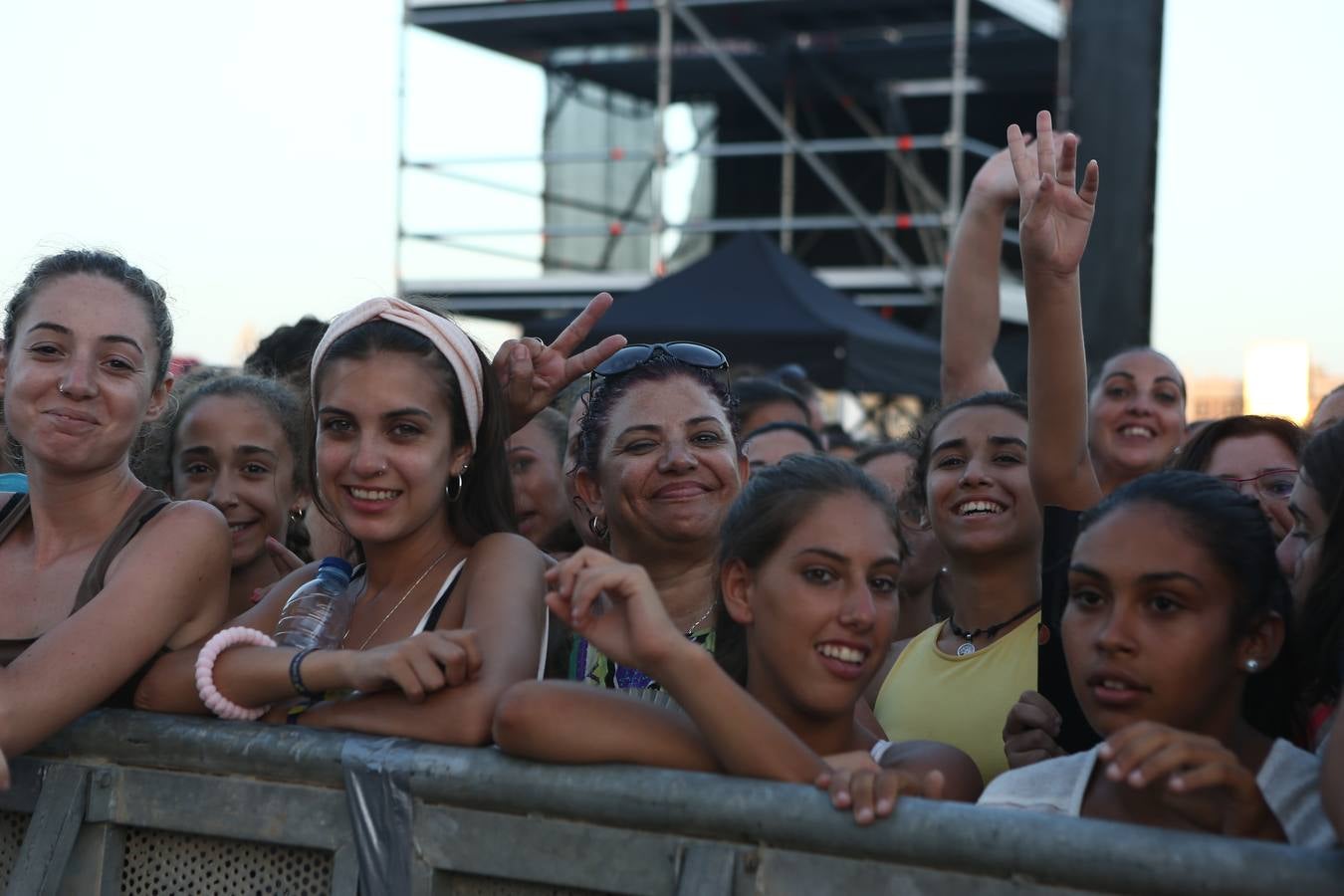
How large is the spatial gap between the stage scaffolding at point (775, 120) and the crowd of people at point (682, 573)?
8918 millimetres

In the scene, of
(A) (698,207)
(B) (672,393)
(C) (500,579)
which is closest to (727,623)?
(C) (500,579)

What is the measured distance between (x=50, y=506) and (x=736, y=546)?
135cm

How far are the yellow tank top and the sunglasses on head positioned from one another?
0.83 meters

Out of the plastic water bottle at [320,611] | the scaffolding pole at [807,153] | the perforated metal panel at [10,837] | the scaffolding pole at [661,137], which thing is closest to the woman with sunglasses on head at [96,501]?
the plastic water bottle at [320,611]

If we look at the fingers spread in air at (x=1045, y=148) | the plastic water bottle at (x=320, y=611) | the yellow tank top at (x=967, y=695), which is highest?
the fingers spread in air at (x=1045, y=148)

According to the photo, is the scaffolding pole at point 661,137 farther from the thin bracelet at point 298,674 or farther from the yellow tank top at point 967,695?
the thin bracelet at point 298,674

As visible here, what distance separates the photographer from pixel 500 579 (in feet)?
8.96

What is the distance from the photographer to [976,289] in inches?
170

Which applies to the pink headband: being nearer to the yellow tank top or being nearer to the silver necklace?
the silver necklace

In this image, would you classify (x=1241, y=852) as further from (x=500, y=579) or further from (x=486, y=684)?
(x=500, y=579)

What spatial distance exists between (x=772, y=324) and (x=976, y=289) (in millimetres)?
5328

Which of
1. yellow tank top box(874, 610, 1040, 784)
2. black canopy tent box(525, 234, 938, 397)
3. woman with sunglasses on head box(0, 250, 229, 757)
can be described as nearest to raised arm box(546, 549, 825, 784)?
woman with sunglasses on head box(0, 250, 229, 757)

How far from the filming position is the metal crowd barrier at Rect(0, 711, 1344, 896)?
1.71m

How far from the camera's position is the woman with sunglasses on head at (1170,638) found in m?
2.17
